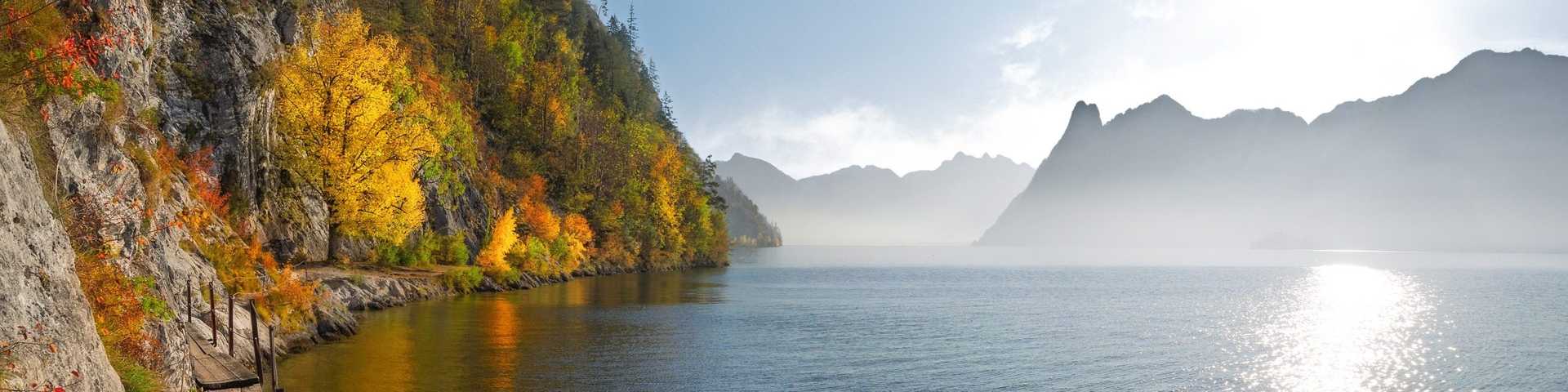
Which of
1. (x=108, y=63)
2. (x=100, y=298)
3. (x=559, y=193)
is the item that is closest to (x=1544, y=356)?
(x=100, y=298)

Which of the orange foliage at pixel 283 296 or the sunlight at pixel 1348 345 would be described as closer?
the sunlight at pixel 1348 345

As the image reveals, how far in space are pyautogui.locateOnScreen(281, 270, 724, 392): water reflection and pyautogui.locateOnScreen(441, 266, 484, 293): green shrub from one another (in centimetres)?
196

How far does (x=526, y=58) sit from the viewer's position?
108500 mm

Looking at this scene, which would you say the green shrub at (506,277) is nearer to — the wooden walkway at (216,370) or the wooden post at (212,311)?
the wooden post at (212,311)

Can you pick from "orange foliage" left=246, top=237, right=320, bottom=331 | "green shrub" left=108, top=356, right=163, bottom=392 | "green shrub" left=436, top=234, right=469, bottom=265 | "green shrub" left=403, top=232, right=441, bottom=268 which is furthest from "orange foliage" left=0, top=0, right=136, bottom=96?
"green shrub" left=436, top=234, right=469, bottom=265

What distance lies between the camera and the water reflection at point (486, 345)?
2809cm

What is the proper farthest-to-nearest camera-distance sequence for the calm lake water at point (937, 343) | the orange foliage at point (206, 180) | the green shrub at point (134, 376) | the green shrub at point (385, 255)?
the green shrub at point (385, 255), the orange foliage at point (206, 180), the calm lake water at point (937, 343), the green shrub at point (134, 376)

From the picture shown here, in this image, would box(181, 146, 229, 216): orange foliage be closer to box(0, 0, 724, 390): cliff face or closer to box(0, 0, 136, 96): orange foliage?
box(0, 0, 724, 390): cliff face

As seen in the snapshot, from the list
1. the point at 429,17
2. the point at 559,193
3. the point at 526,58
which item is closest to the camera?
the point at 429,17

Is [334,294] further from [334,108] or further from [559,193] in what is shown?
[559,193]

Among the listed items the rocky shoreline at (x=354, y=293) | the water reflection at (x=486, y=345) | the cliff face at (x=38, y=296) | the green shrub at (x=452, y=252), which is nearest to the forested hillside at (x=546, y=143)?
the green shrub at (x=452, y=252)

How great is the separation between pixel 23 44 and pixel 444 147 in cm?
5567

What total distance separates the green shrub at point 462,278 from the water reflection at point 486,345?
196cm

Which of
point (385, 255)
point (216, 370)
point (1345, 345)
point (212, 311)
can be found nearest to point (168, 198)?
point (212, 311)
